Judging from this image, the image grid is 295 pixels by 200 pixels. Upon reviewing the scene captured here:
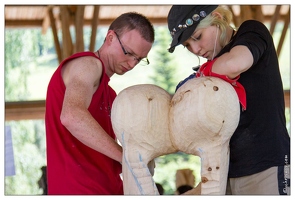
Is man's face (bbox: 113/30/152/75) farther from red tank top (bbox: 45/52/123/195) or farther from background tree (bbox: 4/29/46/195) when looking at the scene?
background tree (bbox: 4/29/46/195)

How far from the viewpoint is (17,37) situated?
14.9 meters

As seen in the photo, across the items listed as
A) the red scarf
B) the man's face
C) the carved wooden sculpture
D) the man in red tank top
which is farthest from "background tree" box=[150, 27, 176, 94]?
the carved wooden sculpture

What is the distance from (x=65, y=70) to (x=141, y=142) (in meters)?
0.66

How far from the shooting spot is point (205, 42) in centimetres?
181

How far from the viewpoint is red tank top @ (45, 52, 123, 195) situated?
1.95m

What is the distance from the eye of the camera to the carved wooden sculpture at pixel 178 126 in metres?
1.38

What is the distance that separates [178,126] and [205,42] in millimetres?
484

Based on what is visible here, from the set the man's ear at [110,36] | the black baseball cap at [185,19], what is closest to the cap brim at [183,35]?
the black baseball cap at [185,19]

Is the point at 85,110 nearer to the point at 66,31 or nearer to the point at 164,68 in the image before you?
the point at 66,31

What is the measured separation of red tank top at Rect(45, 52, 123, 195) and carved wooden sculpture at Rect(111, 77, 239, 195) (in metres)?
0.49

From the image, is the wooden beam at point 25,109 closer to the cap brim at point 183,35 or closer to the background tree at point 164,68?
the cap brim at point 183,35

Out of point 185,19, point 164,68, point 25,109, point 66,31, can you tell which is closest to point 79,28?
point 66,31
